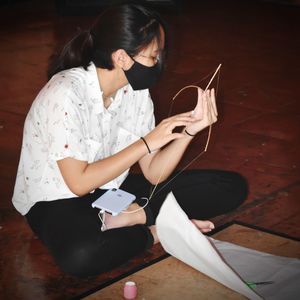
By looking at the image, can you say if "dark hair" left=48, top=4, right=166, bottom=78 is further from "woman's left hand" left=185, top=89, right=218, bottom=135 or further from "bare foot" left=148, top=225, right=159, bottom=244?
"bare foot" left=148, top=225, right=159, bottom=244

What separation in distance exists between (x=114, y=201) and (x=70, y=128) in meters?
0.32

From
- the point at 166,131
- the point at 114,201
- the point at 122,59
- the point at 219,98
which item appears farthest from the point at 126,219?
the point at 219,98

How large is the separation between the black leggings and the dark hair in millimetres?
436

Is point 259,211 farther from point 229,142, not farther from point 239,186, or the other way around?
point 229,142

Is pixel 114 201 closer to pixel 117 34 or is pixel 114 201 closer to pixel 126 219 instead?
pixel 126 219

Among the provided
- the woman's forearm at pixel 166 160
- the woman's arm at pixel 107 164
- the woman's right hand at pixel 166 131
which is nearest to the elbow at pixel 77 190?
the woman's arm at pixel 107 164

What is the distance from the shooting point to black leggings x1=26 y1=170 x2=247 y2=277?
185 centimetres

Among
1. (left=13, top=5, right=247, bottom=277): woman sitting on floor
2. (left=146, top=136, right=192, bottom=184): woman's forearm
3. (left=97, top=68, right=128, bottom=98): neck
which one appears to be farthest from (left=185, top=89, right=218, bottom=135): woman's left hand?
(left=97, top=68, right=128, bottom=98): neck

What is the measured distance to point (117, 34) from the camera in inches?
70.4

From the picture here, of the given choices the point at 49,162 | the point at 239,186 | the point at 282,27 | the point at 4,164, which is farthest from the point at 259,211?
the point at 282,27

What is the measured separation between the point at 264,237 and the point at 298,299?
53 cm

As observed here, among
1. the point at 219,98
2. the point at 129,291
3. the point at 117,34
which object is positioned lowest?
the point at 219,98

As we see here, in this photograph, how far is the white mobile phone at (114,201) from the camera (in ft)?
6.36

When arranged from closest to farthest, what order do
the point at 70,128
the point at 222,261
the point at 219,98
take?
the point at 222,261, the point at 70,128, the point at 219,98
